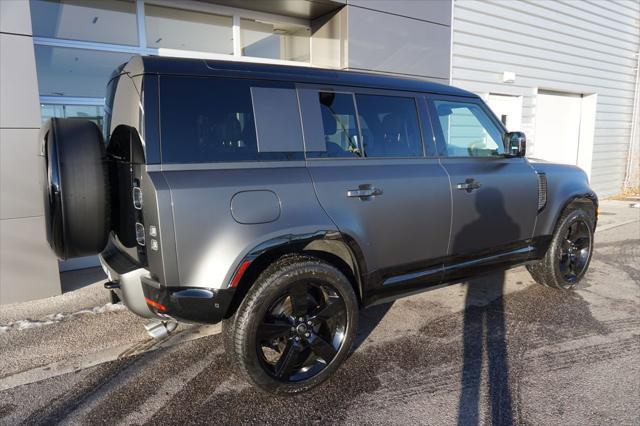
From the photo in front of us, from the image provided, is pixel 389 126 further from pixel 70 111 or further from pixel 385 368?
pixel 70 111

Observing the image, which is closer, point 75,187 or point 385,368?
point 75,187

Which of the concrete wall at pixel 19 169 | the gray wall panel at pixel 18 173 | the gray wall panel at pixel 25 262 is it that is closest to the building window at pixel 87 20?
the concrete wall at pixel 19 169

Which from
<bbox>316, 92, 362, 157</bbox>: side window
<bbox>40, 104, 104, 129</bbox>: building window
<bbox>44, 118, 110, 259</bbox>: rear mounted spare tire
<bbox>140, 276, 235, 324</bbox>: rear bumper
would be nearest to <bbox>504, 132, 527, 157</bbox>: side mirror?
<bbox>316, 92, 362, 157</bbox>: side window

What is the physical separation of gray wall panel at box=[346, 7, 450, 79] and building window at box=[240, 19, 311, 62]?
3.15 feet

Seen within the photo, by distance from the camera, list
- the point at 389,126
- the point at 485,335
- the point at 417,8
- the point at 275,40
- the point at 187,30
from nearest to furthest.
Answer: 1. the point at 389,126
2. the point at 485,335
3. the point at 187,30
4. the point at 275,40
5. the point at 417,8

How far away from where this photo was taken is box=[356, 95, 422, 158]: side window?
10.7ft

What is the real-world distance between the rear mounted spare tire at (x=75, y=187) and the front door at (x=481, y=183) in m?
2.47

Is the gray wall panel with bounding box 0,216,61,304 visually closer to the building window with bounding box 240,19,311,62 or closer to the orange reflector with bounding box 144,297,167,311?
the orange reflector with bounding box 144,297,167,311

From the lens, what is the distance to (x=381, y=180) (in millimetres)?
3146

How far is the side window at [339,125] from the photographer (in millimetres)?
3062

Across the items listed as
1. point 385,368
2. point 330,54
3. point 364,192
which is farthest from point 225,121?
point 330,54

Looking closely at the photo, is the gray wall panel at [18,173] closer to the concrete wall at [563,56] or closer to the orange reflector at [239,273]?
the orange reflector at [239,273]

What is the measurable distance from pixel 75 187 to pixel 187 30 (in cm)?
457

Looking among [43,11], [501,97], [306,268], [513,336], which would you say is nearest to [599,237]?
[501,97]
